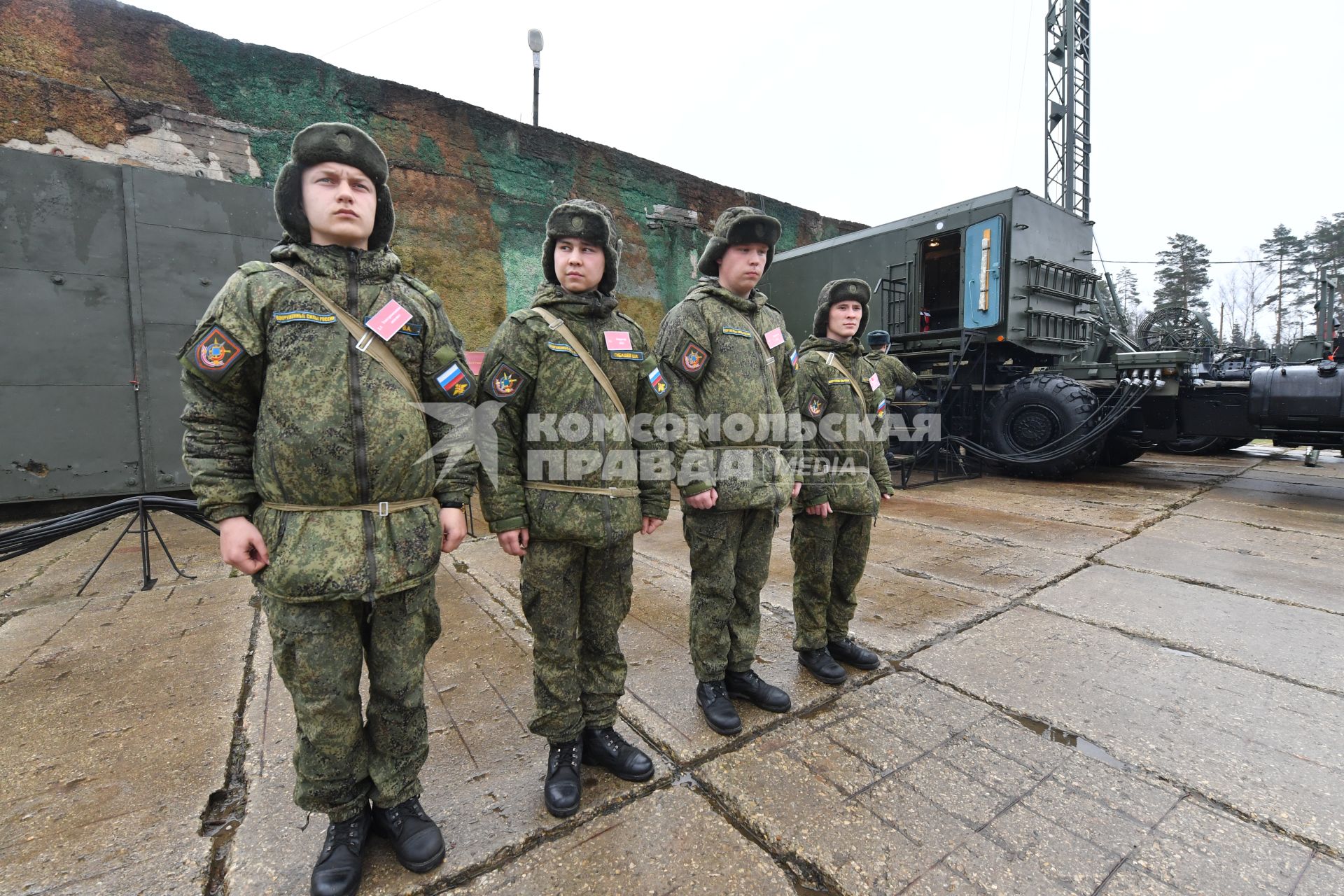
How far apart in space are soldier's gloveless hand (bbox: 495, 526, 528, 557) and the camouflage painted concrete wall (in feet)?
22.9

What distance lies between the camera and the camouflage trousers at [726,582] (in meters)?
2.06

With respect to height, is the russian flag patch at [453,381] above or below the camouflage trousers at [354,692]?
above

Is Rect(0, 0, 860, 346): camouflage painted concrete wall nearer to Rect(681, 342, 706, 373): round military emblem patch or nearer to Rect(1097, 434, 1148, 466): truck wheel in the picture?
Rect(681, 342, 706, 373): round military emblem patch

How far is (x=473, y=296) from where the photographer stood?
819 centimetres

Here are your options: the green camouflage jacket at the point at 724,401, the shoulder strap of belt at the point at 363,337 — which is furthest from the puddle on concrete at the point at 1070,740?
the shoulder strap of belt at the point at 363,337

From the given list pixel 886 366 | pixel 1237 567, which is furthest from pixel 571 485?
pixel 1237 567

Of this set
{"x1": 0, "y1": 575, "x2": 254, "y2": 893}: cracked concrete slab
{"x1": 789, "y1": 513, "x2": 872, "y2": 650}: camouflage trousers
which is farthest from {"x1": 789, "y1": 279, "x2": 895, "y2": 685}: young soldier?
{"x1": 0, "y1": 575, "x2": 254, "y2": 893}: cracked concrete slab

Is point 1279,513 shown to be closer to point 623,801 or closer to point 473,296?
point 623,801

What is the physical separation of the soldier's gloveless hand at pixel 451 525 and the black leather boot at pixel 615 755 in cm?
79

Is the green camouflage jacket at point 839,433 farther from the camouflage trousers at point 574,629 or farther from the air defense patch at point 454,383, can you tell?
the air defense patch at point 454,383

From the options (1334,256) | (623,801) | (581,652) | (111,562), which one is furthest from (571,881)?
(1334,256)

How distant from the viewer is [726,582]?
207cm

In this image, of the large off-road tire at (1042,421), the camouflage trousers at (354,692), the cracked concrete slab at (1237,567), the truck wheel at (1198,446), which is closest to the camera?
the camouflage trousers at (354,692)

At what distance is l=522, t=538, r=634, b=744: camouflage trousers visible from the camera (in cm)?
171
